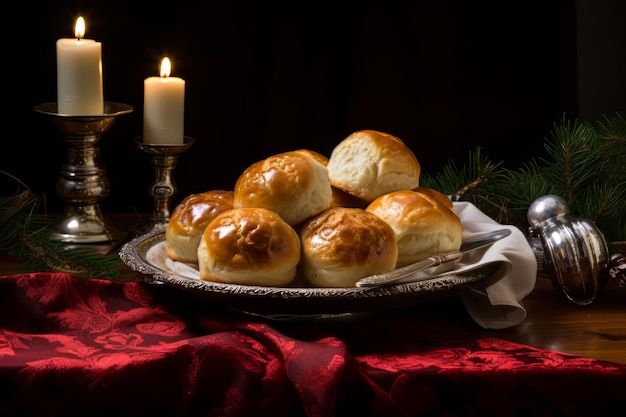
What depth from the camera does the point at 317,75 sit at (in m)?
1.77

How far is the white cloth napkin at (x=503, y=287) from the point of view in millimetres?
1077

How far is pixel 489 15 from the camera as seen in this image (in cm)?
181

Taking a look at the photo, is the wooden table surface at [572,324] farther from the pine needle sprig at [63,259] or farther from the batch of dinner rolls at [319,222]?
the batch of dinner rolls at [319,222]

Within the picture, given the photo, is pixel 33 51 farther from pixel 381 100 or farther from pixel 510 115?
pixel 510 115

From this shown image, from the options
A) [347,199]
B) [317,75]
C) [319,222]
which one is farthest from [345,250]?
[317,75]

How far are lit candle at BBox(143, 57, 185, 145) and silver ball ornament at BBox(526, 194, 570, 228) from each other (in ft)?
1.81

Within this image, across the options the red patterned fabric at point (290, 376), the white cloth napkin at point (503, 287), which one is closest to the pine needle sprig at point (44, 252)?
the red patterned fabric at point (290, 376)

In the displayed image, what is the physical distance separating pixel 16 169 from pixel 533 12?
1.07 metres

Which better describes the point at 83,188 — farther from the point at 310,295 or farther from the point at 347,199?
the point at 310,295

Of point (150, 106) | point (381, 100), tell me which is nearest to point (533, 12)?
point (381, 100)

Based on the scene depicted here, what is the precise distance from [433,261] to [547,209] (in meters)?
0.24

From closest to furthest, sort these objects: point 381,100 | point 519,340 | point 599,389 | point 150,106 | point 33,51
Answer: point 599,389, point 519,340, point 150,106, point 33,51, point 381,100

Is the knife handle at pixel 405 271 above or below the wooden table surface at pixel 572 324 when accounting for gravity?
above

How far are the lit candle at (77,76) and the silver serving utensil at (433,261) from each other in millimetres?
588
